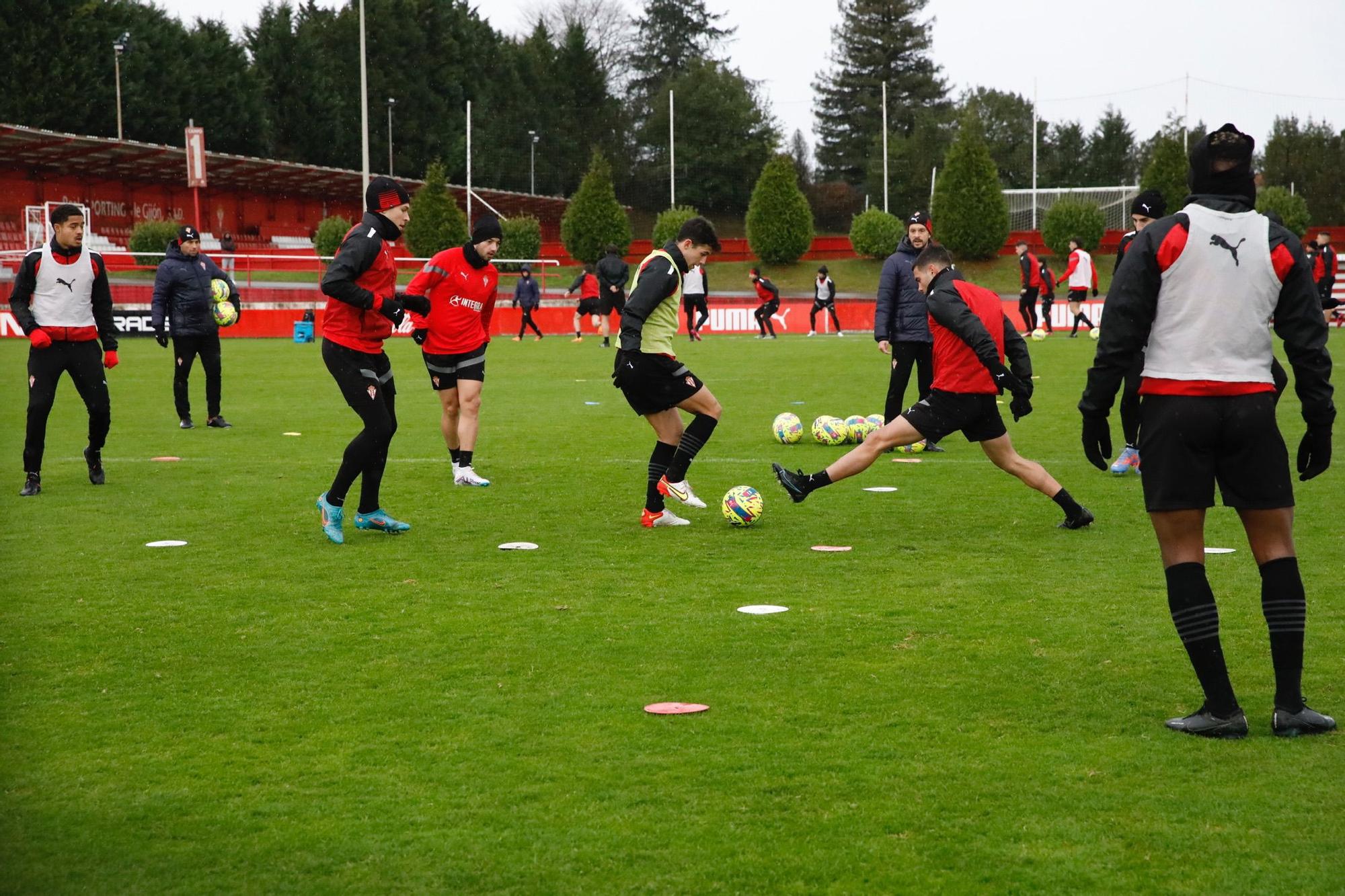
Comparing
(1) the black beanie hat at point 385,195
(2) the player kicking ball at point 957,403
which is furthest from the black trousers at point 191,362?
(2) the player kicking ball at point 957,403

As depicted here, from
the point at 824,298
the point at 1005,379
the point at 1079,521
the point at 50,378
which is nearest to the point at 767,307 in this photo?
the point at 824,298

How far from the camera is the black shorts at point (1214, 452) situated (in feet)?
15.4

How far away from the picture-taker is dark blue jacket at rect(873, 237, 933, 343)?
1220cm

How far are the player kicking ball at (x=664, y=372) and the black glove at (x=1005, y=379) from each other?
1.86 m

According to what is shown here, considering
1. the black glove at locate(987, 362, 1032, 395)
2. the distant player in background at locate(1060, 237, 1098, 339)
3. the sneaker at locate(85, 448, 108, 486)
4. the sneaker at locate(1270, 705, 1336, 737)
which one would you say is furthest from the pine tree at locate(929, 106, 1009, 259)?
the sneaker at locate(1270, 705, 1336, 737)

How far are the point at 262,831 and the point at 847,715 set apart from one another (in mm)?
2068

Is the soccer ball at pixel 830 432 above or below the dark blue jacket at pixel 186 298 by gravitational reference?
below

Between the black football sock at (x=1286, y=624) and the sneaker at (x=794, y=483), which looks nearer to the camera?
the black football sock at (x=1286, y=624)

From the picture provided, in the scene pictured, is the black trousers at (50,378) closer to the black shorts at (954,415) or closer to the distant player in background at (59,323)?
the distant player in background at (59,323)

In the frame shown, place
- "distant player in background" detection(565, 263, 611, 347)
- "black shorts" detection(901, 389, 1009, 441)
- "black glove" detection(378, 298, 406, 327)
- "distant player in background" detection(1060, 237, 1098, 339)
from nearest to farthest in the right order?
"black glove" detection(378, 298, 406, 327) < "black shorts" detection(901, 389, 1009, 441) < "distant player in background" detection(1060, 237, 1098, 339) < "distant player in background" detection(565, 263, 611, 347)

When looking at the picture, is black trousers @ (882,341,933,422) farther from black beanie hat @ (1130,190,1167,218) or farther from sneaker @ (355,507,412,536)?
sneaker @ (355,507,412,536)

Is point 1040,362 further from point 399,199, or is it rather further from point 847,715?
point 847,715

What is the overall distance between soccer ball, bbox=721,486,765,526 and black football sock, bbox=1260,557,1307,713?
4.40 metres

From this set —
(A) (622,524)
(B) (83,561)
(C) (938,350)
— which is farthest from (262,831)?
(C) (938,350)
